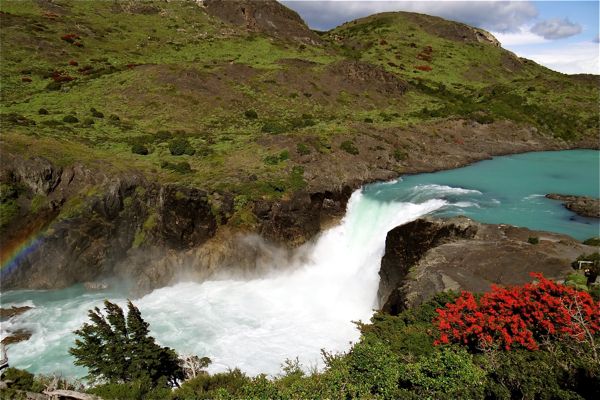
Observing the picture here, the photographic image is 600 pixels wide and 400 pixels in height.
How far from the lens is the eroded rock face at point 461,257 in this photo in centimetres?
2427

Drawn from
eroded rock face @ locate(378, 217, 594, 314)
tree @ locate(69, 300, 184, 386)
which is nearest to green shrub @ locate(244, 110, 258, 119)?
eroded rock face @ locate(378, 217, 594, 314)

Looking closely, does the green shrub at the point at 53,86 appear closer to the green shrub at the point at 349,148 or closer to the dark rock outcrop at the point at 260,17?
the green shrub at the point at 349,148

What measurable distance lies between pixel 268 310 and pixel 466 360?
20481 millimetres

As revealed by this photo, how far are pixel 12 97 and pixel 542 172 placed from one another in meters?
80.2

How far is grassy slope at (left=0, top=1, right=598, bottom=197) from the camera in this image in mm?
47125

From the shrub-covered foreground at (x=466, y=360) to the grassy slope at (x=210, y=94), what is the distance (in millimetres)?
24133

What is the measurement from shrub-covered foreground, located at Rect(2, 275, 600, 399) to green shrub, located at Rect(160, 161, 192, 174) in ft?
85.9

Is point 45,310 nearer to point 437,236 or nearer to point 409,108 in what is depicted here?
point 437,236

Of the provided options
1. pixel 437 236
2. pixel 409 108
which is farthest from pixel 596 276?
pixel 409 108

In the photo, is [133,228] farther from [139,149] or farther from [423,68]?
[423,68]

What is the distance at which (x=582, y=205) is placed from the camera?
3922cm

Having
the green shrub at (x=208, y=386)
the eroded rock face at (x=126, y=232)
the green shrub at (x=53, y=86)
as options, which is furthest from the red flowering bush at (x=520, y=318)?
the green shrub at (x=53, y=86)

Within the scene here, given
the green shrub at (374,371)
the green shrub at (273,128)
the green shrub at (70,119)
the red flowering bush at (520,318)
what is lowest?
the green shrub at (374,371)

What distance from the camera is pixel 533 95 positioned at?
9375 cm
